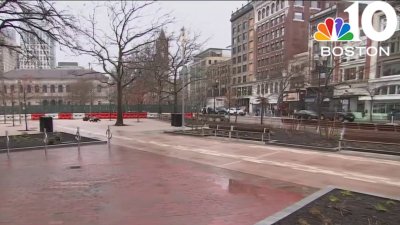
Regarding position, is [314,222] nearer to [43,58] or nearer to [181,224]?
[181,224]

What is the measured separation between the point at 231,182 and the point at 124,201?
329 cm

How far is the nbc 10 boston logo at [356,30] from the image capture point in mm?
49250

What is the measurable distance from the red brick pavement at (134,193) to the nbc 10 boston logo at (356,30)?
42042 millimetres

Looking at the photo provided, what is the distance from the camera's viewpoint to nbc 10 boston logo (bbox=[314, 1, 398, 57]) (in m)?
49.2

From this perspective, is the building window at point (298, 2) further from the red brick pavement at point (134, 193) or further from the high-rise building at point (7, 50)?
the red brick pavement at point (134, 193)

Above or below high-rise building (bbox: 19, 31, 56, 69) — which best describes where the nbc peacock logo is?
above

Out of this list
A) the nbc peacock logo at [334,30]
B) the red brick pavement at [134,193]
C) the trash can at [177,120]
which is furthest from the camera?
the nbc peacock logo at [334,30]

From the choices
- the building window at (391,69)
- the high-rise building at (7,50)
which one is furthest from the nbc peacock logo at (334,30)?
the high-rise building at (7,50)

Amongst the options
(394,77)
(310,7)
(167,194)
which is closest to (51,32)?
(167,194)

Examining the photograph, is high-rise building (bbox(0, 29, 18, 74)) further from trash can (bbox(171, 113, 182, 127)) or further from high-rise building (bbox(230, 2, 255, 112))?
high-rise building (bbox(230, 2, 255, 112))

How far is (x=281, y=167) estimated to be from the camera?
1229 centimetres

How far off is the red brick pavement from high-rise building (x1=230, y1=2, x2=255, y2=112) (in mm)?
80299

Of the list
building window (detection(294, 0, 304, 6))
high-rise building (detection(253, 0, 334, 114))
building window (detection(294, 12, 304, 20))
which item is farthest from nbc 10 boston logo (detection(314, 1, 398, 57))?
building window (detection(294, 0, 304, 6))

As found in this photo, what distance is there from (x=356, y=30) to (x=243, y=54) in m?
48.0
